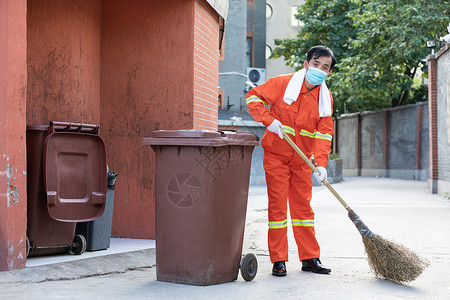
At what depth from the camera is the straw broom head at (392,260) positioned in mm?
5137

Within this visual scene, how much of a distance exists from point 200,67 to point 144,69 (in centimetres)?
64

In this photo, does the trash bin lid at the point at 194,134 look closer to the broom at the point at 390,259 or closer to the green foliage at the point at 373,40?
the broom at the point at 390,259

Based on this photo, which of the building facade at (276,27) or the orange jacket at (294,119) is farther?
the building facade at (276,27)

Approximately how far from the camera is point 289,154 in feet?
18.4

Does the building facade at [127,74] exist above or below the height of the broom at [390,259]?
above

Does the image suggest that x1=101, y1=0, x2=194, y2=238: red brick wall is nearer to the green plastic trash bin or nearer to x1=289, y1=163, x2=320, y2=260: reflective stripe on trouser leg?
the green plastic trash bin

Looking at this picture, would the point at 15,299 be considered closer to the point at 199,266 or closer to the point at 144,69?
the point at 199,266

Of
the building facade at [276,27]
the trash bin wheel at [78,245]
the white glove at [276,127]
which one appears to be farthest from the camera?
the building facade at [276,27]

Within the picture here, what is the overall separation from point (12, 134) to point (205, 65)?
3.15 metres

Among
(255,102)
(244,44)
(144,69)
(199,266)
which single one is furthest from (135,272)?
(244,44)

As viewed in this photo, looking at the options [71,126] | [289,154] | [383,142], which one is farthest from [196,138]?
[383,142]

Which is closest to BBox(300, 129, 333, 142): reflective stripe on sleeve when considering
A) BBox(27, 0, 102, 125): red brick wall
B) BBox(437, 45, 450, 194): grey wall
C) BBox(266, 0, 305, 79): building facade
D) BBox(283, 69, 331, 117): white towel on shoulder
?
BBox(283, 69, 331, 117): white towel on shoulder

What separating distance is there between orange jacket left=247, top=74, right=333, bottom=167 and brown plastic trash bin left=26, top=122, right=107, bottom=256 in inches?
65.7

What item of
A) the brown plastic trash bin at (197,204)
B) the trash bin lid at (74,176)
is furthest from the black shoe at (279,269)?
the trash bin lid at (74,176)
